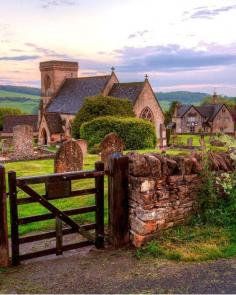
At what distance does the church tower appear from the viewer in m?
73.4

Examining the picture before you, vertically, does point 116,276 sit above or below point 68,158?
below

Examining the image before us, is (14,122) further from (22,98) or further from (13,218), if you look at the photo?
(22,98)

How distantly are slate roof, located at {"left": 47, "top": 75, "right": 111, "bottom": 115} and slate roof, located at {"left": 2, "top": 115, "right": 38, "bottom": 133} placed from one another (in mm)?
13040

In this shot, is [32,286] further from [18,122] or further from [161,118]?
[18,122]

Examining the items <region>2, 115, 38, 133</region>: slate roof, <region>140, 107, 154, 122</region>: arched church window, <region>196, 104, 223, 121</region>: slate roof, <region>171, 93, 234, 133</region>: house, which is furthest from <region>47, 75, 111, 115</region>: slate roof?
<region>196, 104, 223, 121</region>: slate roof

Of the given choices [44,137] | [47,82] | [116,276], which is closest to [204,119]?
[47,82]

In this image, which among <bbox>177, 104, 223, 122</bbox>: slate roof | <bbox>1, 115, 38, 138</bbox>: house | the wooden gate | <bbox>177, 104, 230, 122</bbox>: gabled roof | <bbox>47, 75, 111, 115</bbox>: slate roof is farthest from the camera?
<bbox>177, 104, 223, 122</bbox>: slate roof

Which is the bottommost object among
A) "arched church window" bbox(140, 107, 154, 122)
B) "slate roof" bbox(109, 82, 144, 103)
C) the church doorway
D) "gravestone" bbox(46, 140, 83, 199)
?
the church doorway

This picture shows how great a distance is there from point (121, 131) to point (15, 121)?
158 ft

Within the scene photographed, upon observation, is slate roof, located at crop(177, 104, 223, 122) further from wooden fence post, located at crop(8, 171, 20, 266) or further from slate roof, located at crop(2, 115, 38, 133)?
wooden fence post, located at crop(8, 171, 20, 266)

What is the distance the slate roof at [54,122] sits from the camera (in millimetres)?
56181

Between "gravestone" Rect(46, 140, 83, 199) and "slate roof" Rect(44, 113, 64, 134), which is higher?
"slate roof" Rect(44, 113, 64, 134)

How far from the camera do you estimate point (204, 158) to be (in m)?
8.26

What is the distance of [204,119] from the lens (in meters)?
81.9
